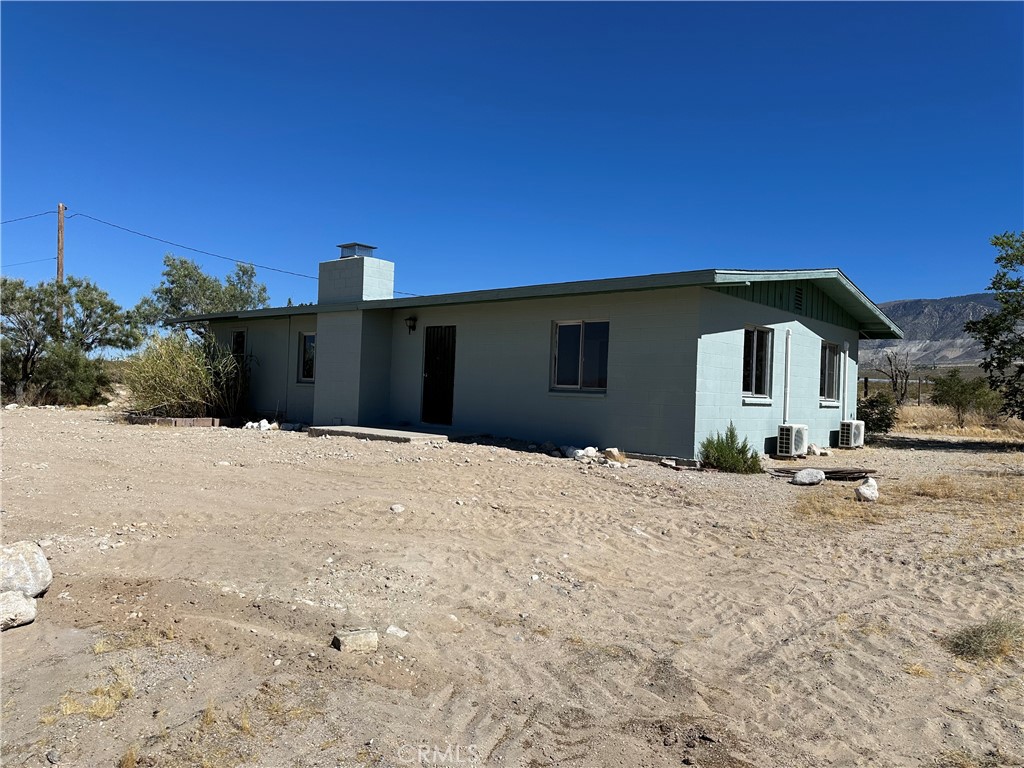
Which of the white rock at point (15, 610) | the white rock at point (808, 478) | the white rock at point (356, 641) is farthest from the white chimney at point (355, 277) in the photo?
the white rock at point (356, 641)

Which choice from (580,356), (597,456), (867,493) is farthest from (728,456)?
(580,356)

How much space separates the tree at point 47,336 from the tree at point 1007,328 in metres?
24.3

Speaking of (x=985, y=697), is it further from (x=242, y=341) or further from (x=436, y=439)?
(x=242, y=341)

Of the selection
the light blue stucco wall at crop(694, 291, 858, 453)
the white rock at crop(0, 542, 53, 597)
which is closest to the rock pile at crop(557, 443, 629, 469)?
the light blue stucco wall at crop(694, 291, 858, 453)

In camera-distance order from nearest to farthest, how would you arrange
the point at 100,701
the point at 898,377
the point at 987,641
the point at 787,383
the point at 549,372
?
the point at 100,701
the point at 987,641
the point at 549,372
the point at 787,383
the point at 898,377

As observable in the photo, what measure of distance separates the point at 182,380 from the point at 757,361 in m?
12.0

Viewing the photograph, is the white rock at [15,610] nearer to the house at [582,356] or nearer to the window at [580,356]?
the house at [582,356]

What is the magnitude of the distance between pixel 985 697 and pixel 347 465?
7.67m

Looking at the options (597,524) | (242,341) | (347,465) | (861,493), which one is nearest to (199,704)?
(597,524)

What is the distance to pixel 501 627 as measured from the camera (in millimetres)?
4109

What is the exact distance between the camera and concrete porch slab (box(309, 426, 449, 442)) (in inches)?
491

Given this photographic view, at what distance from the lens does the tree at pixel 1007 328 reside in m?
15.9

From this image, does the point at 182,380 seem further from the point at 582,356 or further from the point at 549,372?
the point at 582,356

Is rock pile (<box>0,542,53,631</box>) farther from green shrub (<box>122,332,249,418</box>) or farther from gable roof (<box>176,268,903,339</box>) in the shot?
green shrub (<box>122,332,249,418</box>)
